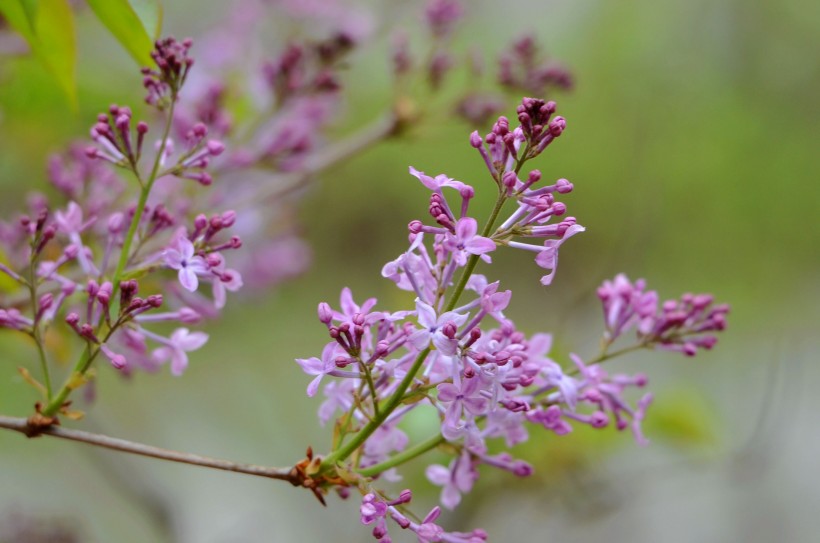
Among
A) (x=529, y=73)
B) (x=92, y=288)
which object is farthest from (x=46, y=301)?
(x=529, y=73)

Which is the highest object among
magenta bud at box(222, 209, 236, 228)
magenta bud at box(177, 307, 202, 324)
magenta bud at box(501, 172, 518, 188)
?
magenta bud at box(501, 172, 518, 188)

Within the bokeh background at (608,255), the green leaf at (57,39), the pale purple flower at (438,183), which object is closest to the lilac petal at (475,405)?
the pale purple flower at (438,183)

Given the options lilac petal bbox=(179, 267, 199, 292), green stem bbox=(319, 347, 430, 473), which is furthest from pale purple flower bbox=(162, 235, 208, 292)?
green stem bbox=(319, 347, 430, 473)

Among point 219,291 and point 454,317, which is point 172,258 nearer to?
point 219,291

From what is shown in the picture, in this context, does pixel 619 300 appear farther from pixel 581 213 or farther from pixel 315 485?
pixel 581 213

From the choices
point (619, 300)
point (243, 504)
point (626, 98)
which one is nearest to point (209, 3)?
point (626, 98)

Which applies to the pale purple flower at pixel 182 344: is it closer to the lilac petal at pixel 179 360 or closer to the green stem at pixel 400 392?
the lilac petal at pixel 179 360

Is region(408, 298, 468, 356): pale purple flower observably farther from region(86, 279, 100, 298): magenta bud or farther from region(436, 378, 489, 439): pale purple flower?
region(86, 279, 100, 298): magenta bud
